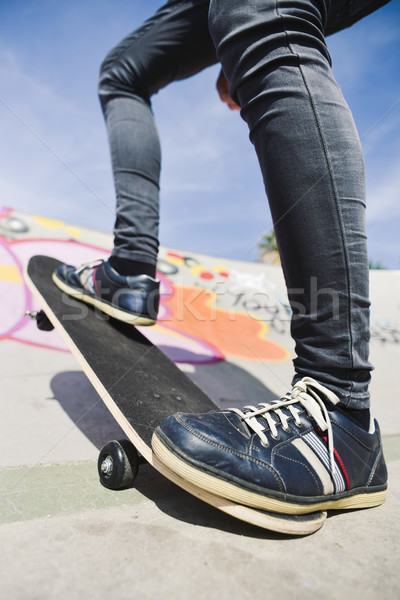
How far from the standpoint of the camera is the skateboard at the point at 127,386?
89cm

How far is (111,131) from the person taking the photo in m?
1.89

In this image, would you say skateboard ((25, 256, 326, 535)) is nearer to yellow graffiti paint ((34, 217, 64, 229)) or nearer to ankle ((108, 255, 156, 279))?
ankle ((108, 255, 156, 279))

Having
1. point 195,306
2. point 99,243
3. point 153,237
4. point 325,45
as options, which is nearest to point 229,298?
point 195,306

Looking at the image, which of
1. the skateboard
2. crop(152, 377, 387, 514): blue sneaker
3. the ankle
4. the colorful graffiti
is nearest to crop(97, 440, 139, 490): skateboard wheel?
the skateboard

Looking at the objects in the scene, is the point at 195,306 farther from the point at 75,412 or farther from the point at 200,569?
the point at 200,569

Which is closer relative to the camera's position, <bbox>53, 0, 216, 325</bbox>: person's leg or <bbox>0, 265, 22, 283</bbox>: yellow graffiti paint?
<bbox>53, 0, 216, 325</bbox>: person's leg

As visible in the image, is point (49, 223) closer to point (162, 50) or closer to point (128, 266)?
point (162, 50)

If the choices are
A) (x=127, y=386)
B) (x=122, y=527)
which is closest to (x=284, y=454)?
(x=122, y=527)

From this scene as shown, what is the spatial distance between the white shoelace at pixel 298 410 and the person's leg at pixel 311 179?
34 millimetres

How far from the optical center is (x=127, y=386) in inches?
53.8

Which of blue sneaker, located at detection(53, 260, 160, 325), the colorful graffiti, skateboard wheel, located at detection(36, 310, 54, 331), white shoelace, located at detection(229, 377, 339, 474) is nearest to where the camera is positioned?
white shoelace, located at detection(229, 377, 339, 474)

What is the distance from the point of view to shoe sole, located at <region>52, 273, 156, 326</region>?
1757 mm

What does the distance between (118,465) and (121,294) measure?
88 cm

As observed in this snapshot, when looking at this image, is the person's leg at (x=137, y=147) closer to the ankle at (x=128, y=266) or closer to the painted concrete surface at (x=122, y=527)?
the ankle at (x=128, y=266)
